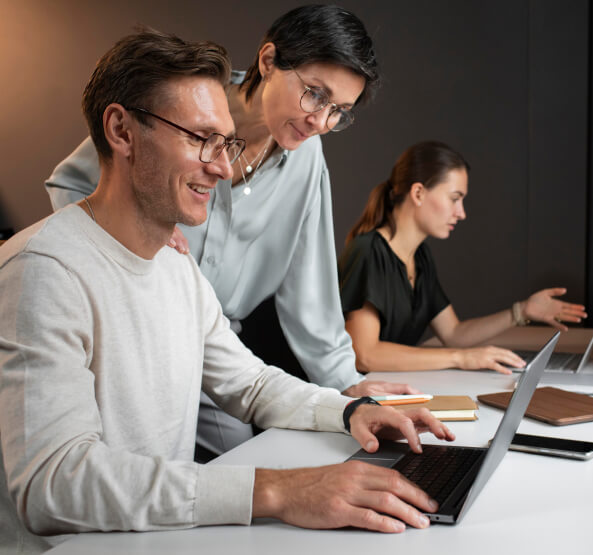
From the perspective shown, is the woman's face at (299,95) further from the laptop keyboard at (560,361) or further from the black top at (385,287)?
the laptop keyboard at (560,361)

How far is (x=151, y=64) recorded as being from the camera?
1.16 m

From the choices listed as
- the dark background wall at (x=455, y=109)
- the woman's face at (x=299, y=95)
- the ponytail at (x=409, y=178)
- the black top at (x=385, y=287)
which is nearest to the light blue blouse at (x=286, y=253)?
the woman's face at (x=299, y=95)

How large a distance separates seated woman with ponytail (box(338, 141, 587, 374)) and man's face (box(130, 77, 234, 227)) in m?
1.16

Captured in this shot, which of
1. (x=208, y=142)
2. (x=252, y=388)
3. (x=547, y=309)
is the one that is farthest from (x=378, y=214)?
(x=208, y=142)

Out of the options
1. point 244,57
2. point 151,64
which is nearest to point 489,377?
point 151,64

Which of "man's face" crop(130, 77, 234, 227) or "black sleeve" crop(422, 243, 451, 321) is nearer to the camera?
"man's face" crop(130, 77, 234, 227)

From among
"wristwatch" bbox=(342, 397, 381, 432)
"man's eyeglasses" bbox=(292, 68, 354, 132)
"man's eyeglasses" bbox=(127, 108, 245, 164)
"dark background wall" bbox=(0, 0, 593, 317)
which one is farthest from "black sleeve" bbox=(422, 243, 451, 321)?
"man's eyeglasses" bbox=(127, 108, 245, 164)

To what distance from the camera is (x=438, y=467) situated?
104 cm

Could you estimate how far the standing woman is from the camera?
158 cm

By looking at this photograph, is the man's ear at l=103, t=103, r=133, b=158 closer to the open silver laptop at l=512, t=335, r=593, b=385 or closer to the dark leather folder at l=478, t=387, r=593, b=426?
the dark leather folder at l=478, t=387, r=593, b=426

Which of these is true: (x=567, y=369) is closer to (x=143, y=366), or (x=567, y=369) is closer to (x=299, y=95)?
(x=299, y=95)

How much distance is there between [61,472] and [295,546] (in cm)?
30

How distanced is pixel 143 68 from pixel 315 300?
0.93 metres

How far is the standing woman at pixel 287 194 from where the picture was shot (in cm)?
158
